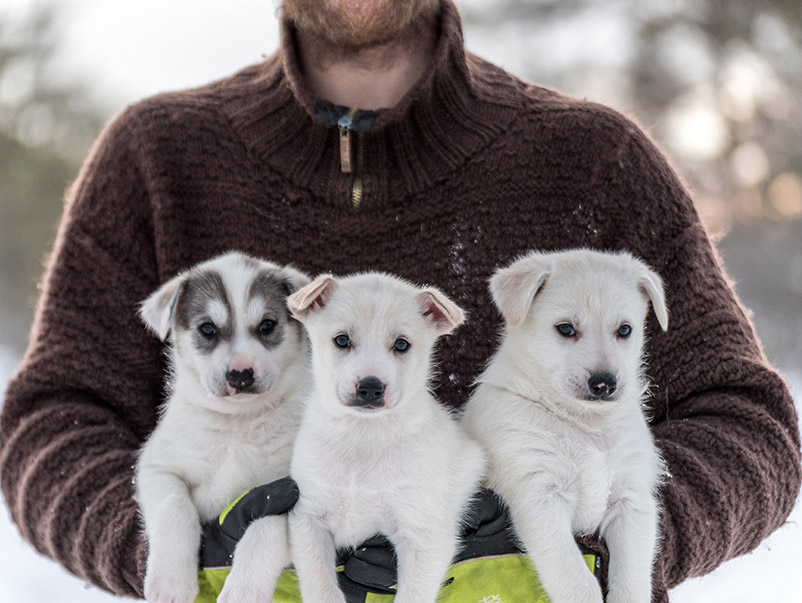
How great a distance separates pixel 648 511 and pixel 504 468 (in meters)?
0.48

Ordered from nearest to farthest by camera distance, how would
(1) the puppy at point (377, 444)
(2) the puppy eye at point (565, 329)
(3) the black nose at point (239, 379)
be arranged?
(1) the puppy at point (377, 444) < (3) the black nose at point (239, 379) < (2) the puppy eye at point (565, 329)

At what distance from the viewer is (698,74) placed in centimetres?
1174

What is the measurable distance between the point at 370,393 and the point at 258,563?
59 centimetres

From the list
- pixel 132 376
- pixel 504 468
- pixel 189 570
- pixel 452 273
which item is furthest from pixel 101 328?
pixel 504 468

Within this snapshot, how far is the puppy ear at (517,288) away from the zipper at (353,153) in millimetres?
892

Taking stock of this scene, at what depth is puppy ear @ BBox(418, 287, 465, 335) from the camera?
269cm

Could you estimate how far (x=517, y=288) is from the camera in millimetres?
2865

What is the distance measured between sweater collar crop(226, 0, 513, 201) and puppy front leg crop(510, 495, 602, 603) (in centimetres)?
145

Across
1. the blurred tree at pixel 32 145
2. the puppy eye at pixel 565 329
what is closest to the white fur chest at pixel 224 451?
the puppy eye at pixel 565 329

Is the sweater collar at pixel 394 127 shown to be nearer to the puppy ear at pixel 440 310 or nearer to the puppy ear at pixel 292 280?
the puppy ear at pixel 292 280

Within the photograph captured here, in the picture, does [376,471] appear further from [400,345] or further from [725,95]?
[725,95]

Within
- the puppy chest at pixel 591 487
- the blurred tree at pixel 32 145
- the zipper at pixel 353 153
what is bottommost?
the blurred tree at pixel 32 145

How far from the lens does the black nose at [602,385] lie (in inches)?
106

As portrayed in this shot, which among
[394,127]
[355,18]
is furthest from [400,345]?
[355,18]
